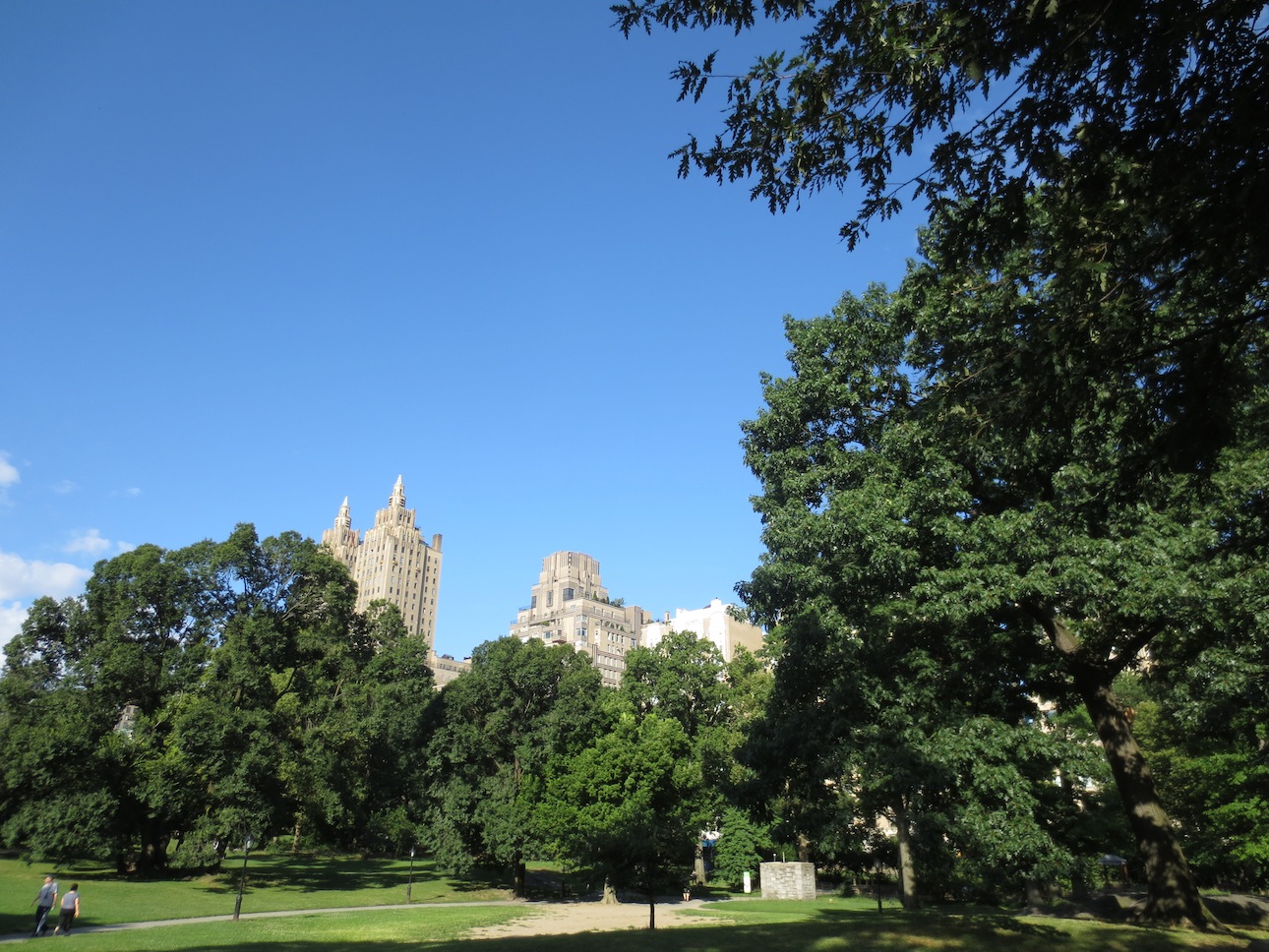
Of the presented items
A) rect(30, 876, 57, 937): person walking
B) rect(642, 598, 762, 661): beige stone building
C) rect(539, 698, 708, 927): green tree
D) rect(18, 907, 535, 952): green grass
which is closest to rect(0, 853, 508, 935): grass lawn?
rect(30, 876, 57, 937): person walking

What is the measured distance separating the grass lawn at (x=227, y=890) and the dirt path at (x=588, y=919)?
629 centimetres

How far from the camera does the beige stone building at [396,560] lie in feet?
562

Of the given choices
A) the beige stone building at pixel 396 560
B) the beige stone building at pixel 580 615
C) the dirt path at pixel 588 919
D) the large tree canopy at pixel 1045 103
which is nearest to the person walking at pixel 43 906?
the dirt path at pixel 588 919

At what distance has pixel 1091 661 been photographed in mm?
16078

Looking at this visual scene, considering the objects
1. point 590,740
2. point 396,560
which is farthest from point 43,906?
point 396,560

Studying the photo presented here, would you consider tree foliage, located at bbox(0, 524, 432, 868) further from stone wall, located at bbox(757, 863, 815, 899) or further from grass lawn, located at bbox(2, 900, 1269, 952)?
stone wall, located at bbox(757, 863, 815, 899)

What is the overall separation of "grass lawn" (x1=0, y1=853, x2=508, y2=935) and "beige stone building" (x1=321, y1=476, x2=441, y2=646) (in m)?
125

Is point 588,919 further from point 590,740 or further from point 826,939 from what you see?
point 826,939

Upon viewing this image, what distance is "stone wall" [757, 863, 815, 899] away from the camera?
33719mm

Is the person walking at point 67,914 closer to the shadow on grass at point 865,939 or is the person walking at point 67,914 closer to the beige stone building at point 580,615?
the shadow on grass at point 865,939

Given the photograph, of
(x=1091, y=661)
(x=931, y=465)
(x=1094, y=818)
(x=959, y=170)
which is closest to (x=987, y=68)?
(x=959, y=170)

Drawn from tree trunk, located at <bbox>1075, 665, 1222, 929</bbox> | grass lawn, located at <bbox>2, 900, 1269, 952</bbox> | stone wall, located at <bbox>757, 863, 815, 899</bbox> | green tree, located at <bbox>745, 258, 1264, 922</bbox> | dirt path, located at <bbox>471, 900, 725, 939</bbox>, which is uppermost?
green tree, located at <bbox>745, 258, 1264, 922</bbox>

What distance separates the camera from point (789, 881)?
111ft

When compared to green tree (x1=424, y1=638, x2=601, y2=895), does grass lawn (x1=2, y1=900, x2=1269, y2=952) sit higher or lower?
lower
